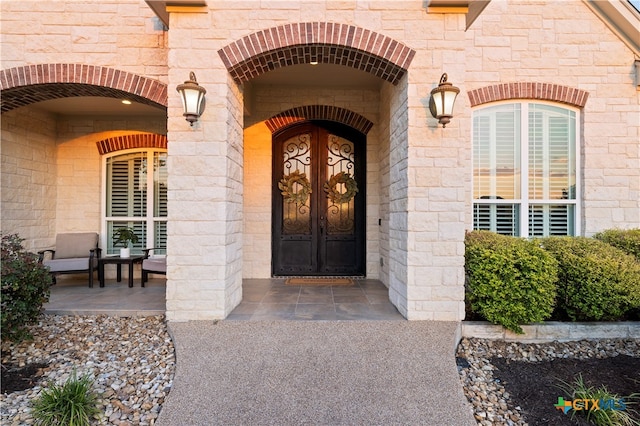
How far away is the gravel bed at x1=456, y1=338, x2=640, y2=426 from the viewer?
8.61 feet

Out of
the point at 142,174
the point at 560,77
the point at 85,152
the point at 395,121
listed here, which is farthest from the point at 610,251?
the point at 85,152

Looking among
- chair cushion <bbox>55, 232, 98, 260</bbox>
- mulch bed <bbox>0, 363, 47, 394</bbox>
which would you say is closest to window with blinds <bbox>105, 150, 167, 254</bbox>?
chair cushion <bbox>55, 232, 98, 260</bbox>

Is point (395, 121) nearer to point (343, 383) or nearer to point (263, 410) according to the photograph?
point (343, 383)

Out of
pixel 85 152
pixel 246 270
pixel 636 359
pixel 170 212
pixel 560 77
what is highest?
pixel 560 77

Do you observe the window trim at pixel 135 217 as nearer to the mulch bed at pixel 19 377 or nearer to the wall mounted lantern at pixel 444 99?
the mulch bed at pixel 19 377

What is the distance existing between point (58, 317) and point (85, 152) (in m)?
3.43

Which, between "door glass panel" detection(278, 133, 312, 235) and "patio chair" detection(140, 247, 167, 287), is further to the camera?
"door glass panel" detection(278, 133, 312, 235)

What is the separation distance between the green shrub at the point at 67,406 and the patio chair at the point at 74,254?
131 inches

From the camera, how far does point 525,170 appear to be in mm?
4797

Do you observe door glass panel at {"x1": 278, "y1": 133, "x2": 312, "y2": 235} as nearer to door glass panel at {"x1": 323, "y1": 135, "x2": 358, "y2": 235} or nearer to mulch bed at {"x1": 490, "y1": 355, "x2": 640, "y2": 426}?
door glass panel at {"x1": 323, "y1": 135, "x2": 358, "y2": 235}

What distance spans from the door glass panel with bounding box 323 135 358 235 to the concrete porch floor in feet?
3.52

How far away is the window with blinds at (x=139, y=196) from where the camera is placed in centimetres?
605

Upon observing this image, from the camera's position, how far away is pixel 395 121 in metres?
3.97

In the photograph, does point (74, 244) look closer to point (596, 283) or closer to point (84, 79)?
point (84, 79)
